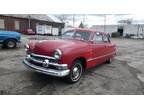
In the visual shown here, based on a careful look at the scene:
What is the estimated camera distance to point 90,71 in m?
6.35

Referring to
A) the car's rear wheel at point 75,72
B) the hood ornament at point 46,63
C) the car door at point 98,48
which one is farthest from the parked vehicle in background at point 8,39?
the car's rear wheel at point 75,72

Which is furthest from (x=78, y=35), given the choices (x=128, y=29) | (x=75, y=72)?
(x=128, y=29)

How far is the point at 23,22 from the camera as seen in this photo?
3228 cm

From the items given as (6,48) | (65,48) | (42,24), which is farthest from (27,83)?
(42,24)

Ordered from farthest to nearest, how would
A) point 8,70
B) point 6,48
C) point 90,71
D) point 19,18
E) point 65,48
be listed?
point 19,18 → point 6,48 → point 90,71 → point 8,70 → point 65,48

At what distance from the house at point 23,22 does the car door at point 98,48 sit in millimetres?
27006

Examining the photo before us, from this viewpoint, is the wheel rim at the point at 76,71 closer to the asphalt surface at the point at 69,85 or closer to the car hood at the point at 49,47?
the asphalt surface at the point at 69,85

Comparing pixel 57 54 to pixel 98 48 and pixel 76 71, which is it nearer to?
pixel 76 71

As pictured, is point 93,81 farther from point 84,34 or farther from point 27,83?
point 27,83

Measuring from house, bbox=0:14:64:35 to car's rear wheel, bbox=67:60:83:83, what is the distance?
27.8m

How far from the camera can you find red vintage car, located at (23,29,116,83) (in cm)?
430

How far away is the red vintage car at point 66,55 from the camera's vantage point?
14.1ft

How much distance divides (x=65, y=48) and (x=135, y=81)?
295 centimetres

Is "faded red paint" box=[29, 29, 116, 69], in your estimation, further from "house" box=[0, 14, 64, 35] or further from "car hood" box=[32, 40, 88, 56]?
"house" box=[0, 14, 64, 35]
